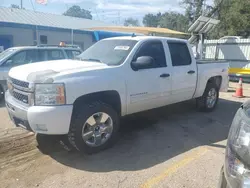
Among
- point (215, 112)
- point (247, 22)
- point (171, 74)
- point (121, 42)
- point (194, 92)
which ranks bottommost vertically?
point (215, 112)

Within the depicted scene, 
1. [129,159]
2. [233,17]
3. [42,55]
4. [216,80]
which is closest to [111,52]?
[129,159]

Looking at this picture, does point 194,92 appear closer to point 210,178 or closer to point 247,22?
point 210,178

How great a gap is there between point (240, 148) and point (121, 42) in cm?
373

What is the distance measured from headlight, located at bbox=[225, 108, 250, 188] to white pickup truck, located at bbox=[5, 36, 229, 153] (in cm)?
240

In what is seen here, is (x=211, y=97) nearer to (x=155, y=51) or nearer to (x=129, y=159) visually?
(x=155, y=51)

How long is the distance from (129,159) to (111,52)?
208 cm

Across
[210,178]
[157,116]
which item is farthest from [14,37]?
[210,178]

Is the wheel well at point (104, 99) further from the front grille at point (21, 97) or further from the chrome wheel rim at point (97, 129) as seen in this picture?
the front grille at point (21, 97)

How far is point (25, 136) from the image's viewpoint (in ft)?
16.4

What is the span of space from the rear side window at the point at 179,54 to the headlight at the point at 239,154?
12.0 ft

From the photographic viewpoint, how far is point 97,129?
167 inches

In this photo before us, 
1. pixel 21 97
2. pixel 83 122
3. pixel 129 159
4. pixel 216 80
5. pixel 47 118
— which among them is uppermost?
pixel 21 97

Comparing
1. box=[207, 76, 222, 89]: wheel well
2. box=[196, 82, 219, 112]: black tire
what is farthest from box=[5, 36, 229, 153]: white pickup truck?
box=[207, 76, 222, 89]: wheel well

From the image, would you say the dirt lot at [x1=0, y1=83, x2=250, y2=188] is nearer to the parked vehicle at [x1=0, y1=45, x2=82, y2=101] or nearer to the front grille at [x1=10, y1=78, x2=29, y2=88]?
the front grille at [x1=10, y1=78, x2=29, y2=88]
